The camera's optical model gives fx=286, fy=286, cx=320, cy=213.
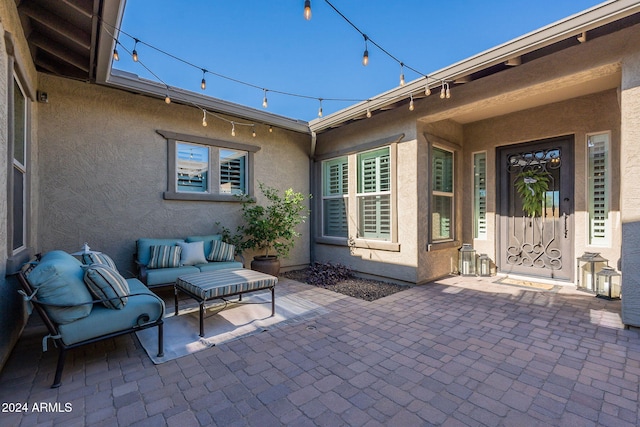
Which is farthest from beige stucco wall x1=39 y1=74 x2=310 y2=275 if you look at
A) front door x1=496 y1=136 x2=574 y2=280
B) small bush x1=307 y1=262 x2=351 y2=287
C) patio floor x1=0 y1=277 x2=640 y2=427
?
front door x1=496 y1=136 x2=574 y2=280

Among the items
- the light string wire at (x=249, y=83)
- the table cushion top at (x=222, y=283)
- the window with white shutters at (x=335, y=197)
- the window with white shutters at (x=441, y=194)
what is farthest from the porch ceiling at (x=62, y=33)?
the window with white shutters at (x=441, y=194)

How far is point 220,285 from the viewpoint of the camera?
3232 mm

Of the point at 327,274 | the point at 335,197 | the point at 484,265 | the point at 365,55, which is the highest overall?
the point at 365,55

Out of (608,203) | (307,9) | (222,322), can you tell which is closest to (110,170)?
(222,322)

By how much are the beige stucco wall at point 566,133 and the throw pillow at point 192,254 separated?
5171mm

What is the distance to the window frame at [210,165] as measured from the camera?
4.98 m

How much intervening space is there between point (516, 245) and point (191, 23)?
7.08 meters

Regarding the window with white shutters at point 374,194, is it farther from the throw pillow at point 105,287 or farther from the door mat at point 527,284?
the throw pillow at point 105,287

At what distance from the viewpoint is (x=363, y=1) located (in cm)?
328

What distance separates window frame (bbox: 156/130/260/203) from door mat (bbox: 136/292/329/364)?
204cm

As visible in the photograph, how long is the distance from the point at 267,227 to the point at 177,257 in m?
1.71

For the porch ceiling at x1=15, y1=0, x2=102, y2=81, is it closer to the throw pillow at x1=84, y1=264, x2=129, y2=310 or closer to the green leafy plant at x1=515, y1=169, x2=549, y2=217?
the throw pillow at x1=84, y1=264, x2=129, y2=310

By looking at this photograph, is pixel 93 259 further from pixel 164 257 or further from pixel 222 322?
pixel 222 322

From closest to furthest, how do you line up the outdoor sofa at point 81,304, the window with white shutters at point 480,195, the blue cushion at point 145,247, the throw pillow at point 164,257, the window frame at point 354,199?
the outdoor sofa at point 81,304 < the throw pillow at point 164,257 < the blue cushion at point 145,247 < the window frame at point 354,199 < the window with white shutters at point 480,195
